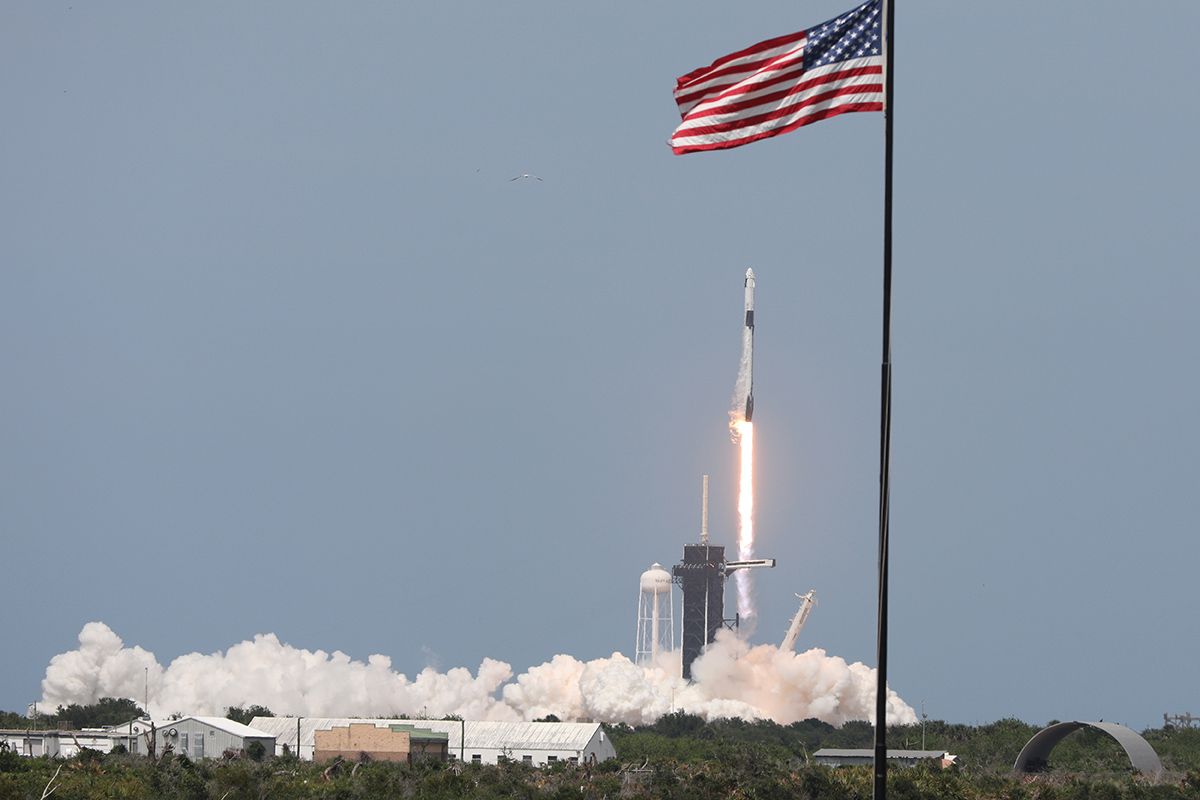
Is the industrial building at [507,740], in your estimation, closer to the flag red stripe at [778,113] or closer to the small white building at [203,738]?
the small white building at [203,738]

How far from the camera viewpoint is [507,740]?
120 meters

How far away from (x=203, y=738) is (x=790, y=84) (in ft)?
292

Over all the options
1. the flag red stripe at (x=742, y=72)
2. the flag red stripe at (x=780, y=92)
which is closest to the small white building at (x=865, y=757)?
the flag red stripe at (x=742, y=72)

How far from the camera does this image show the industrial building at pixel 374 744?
332 ft

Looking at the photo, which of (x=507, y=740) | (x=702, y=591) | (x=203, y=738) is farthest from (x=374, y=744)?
(x=702, y=591)

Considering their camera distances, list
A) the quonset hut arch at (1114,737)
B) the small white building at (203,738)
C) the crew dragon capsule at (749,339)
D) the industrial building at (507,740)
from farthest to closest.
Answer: the crew dragon capsule at (749,339) < the industrial building at (507,740) < the small white building at (203,738) < the quonset hut arch at (1114,737)

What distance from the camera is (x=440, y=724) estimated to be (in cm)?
12431

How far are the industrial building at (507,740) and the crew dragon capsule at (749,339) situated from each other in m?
35.8

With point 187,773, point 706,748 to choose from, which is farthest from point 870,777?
point 706,748

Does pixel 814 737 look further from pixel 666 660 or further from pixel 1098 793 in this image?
pixel 1098 793

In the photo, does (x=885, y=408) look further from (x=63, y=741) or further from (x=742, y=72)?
(x=63, y=741)

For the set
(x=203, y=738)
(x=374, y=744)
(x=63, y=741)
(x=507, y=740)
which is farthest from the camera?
(x=507, y=740)

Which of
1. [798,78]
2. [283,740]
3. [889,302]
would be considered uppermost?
[798,78]

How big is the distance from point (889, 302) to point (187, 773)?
178 ft
